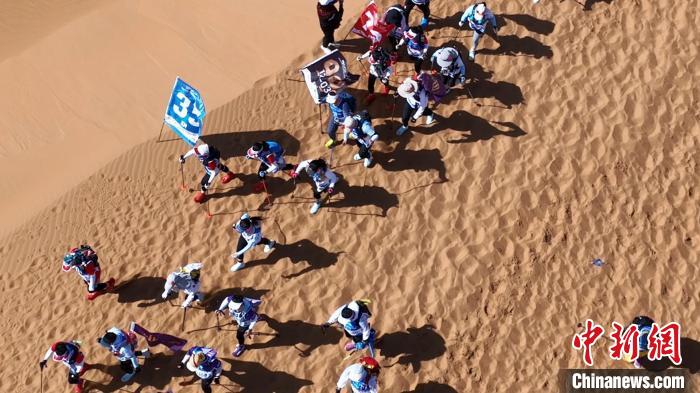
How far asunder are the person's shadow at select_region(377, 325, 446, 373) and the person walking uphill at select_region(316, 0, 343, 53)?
713cm

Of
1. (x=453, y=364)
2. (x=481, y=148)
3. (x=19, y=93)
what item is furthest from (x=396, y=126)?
(x=19, y=93)

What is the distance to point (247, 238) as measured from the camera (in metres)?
11.2

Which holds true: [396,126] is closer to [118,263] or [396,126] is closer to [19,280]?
[118,263]

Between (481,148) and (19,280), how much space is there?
9851 millimetres

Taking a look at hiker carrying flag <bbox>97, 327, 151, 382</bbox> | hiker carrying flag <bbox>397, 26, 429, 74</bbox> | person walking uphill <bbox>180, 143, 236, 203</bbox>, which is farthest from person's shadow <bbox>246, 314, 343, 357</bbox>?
hiker carrying flag <bbox>397, 26, 429, 74</bbox>

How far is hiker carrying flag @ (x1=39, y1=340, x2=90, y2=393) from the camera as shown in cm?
991

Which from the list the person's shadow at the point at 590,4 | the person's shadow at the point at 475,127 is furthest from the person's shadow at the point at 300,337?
the person's shadow at the point at 590,4

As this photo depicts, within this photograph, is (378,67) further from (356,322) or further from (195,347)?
(195,347)

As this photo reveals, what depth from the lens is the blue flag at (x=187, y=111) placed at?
40.3ft

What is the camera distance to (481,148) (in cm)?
1259

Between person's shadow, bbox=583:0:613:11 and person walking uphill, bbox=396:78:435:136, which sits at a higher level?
person's shadow, bbox=583:0:613:11

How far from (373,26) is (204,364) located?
7749 millimetres

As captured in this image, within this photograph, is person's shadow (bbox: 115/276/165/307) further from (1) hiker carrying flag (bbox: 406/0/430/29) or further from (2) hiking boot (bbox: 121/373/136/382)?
(1) hiker carrying flag (bbox: 406/0/430/29)

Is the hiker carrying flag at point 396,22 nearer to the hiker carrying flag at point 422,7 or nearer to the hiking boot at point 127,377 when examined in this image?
the hiker carrying flag at point 422,7
